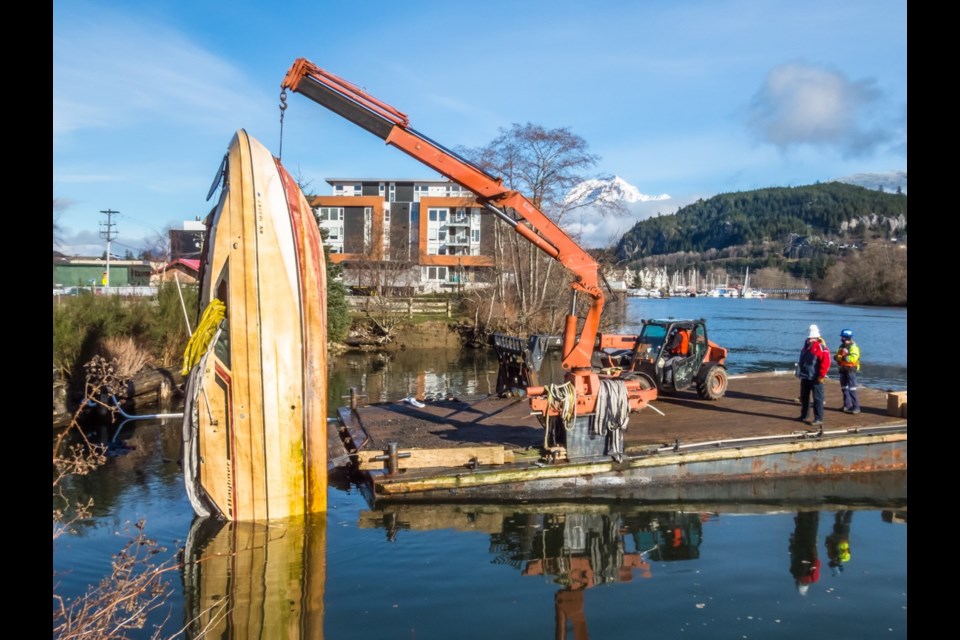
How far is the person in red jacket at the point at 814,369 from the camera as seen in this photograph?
12469mm

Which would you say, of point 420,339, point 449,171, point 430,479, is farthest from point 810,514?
point 420,339

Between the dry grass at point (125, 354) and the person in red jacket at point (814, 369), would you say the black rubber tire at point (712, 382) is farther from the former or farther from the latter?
the dry grass at point (125, 354)

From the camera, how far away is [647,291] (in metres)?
170

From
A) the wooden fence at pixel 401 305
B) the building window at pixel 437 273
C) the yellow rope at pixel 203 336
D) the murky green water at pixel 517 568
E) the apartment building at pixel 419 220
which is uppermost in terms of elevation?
the apartment building at pixel 419 220

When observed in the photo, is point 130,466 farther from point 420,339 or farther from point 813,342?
point 420,339

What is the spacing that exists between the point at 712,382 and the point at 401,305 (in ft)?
93.2

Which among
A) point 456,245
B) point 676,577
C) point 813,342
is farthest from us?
point 456,245

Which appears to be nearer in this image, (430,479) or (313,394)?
(313,394)

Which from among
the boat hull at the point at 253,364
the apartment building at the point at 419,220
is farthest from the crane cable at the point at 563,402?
the apartment building at the point at 419,220

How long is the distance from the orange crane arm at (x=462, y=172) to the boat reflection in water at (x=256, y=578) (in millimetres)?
4825

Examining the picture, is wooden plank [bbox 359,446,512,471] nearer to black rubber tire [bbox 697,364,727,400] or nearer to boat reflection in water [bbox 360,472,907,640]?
boat reflection in water [bbox 360,472,907,640]

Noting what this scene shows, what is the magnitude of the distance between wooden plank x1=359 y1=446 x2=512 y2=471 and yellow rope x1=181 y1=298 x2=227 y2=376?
10.9 ft
